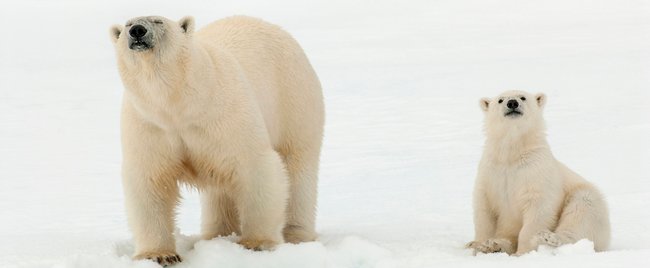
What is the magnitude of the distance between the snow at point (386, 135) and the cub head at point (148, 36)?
0.96 m

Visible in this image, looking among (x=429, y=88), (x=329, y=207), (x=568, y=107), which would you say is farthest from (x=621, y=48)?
(x=329, y=207)

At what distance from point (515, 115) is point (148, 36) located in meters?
2.08

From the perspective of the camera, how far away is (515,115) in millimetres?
5773

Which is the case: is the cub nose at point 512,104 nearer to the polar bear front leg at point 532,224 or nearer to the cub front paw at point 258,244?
the polar bear front leg at point 532,224

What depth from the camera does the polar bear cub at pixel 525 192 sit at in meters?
5.50

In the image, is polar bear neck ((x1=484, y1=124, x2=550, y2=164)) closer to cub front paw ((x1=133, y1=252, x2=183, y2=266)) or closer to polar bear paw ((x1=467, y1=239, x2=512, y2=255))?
polar bear paw ((x1=467, y1=239, x2=512, y2=255))

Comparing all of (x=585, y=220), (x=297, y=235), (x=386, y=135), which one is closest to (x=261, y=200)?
(x=297, y=235)

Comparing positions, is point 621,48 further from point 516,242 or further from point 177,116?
point 177,116

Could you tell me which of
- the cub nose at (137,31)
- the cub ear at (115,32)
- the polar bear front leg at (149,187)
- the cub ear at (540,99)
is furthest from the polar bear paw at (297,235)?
the cub nose at (137,31)

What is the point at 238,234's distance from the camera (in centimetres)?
611

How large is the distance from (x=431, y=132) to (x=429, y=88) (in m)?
3.03

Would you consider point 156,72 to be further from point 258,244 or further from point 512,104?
point 512,104

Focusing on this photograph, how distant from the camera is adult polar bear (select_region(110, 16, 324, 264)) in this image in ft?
16.0

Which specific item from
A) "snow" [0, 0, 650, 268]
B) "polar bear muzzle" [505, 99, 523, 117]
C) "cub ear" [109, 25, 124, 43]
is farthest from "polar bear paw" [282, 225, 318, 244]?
"cub ear" [109, 25, 124, 43]
